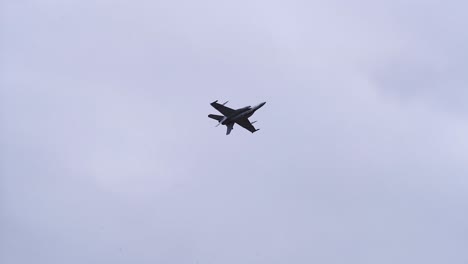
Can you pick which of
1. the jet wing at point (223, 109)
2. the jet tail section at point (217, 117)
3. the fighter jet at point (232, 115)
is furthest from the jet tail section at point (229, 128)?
the jet wing at point (223, 109)

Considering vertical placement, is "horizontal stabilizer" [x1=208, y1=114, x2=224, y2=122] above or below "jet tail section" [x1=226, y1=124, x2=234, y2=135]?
above

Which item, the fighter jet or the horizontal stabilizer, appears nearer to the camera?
the fighter jet

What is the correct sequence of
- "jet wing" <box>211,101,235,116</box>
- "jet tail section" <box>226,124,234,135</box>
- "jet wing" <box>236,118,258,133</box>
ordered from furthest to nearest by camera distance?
1. "jet wing" <box>236,118,258,133</box>
2. "jet tail section" <box>226,124,234,135</box>
3. "jet wing" <box>211,101,235,116</box>

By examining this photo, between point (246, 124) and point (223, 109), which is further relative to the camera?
point (246, 124)

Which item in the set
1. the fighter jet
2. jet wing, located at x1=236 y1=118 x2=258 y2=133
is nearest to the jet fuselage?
the fighter jet

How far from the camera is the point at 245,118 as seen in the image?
487ft

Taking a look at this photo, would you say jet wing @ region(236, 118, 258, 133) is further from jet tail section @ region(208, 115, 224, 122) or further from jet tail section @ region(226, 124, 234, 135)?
jet tail section @ region(208, 115, 224, 122)

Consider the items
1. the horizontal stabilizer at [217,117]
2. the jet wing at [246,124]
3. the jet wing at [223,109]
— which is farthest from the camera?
the jet wing at [246,124]

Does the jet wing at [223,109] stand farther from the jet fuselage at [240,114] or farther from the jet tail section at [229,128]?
the jet tail section at [229,128]

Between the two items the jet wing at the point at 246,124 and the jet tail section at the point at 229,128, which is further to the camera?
the jet wing at the point at 246,124

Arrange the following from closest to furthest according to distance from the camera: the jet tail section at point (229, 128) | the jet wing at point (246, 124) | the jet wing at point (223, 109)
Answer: the jet wing at point (223, 109) < the jet tail section at point (229, 128) < the jet wing at point (246, 124)

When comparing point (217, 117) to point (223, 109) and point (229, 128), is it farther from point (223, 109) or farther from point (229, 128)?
point (223, 109)

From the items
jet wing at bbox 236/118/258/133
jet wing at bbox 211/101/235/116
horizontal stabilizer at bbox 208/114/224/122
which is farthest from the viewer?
jet wing at bbox 236/118/258/133

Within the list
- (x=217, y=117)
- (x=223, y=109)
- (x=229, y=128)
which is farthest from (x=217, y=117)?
(x=223, y=109)
